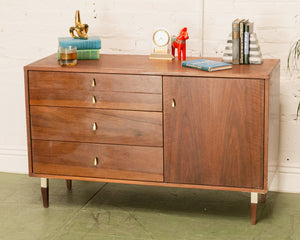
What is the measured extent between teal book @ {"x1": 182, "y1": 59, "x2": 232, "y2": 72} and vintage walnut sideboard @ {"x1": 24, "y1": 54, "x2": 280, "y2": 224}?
0.03 metres

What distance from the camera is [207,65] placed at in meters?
2.89

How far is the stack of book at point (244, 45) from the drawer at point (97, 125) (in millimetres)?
507

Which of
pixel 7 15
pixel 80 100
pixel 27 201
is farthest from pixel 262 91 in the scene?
pixel 7 15

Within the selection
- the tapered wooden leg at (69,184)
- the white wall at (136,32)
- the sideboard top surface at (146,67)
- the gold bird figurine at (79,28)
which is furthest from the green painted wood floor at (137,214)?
the gold bird figurine at (79,28)

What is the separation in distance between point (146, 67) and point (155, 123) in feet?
0.93

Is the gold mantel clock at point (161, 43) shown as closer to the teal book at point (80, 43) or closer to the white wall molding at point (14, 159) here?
the teal book at point (80, 43)

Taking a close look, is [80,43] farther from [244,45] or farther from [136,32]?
[244,45]

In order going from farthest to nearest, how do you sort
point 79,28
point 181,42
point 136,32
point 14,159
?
1. point 14,159
2. point 136,32
3. point 79,28
4. point 181,42

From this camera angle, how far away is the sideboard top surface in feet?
9.23

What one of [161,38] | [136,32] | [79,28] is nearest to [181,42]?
[161,38]

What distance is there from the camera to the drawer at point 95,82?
9.54 feet

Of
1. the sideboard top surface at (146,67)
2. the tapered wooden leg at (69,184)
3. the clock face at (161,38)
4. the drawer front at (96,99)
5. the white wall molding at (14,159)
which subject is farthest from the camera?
the white wall molding at (14,159)

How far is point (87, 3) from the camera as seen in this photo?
139 inches

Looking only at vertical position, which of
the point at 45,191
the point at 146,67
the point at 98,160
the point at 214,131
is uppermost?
the point at 146,67
